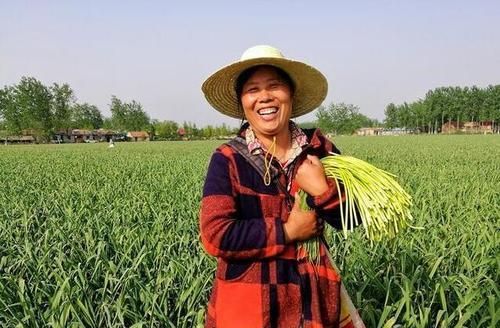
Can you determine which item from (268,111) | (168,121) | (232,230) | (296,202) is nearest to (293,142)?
(268,111)

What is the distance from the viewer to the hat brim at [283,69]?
1.50m

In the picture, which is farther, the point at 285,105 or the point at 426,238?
the point at 426,238

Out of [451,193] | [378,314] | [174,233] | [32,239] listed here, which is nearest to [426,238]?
[378,314]

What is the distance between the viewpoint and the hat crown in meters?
1.47

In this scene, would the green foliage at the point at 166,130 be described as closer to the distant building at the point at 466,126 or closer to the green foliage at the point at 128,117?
the green foliage at the point at 128,117

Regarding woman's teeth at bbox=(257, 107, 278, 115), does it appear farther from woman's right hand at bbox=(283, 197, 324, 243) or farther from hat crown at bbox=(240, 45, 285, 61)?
woman's right hand at bbox=(283, 197, 324, 243)

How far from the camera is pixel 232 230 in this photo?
139cm

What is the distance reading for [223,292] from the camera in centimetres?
149

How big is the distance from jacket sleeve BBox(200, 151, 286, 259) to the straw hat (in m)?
0.40

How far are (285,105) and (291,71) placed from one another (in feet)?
0.41

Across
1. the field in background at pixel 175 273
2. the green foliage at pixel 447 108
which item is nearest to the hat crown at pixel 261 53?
the field in background at pixel 175 273

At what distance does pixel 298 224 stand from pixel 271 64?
0.55 metres

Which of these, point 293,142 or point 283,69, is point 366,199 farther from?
point 283,69

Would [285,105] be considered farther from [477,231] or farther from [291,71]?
[477,231]
